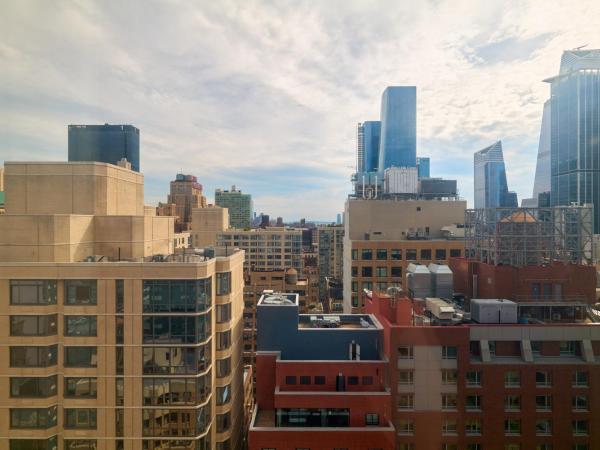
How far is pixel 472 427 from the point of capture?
2100cm

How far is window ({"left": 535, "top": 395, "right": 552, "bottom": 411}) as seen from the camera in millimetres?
21031

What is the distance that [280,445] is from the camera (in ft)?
64.9

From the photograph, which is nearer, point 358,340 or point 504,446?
point 504,446

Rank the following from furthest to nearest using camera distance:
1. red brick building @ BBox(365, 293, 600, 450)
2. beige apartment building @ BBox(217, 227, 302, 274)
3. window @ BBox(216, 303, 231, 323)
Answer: beige apartment building @ BBox(217, 227, 302, 274) → window @ BBox(216, 303, 231, 323) → red brick building @ BBox(365, 293, 600, 450)

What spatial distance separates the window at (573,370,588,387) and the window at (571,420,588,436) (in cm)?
222

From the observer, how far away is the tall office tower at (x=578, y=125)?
119 m

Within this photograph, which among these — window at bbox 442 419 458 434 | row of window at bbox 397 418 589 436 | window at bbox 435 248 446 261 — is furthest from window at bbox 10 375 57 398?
window at bbox 435 248 446 261

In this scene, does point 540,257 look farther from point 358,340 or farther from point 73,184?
point 73,184

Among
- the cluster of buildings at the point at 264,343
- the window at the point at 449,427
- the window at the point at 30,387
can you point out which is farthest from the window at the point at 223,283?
the window at the point at 449,427

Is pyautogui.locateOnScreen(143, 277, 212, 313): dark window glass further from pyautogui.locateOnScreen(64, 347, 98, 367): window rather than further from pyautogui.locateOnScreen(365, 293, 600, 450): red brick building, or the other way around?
pyautogui.locateOnScreen(365, 293, 600, 450): red brick building

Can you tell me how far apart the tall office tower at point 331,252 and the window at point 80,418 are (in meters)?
81.7

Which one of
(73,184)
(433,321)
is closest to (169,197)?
(73,184)

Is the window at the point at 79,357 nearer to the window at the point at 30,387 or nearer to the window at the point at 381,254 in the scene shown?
the window at the point at 30,387

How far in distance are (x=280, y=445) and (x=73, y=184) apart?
798 inches
